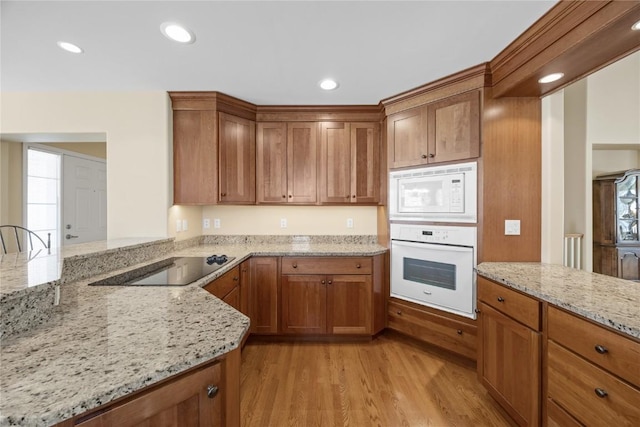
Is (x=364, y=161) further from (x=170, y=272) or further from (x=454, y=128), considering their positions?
(x=170, y=272)

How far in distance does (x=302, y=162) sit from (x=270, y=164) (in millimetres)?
339

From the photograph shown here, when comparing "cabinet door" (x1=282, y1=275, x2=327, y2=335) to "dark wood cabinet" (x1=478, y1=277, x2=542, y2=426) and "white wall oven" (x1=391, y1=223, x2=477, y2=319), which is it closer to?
"white wall oven" (x1=391, y1=223, x2=477, y2=319)

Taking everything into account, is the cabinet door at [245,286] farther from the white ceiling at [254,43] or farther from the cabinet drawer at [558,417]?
the cabinet drawer at [558,417]

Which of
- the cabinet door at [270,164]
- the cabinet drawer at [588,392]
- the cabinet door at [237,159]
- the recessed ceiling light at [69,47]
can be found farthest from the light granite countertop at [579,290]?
the recessed ceiling light at [69,47]

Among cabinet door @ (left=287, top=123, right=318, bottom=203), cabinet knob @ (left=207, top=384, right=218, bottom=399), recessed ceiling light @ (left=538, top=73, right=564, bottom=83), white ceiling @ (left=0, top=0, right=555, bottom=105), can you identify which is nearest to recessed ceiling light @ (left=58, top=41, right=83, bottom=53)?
white ceiling @ (left=0, top=0, right=555, bottom=105)

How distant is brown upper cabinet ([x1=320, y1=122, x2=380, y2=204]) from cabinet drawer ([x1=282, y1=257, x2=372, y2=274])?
0.66m

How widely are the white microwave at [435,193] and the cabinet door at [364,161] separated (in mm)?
A: 265

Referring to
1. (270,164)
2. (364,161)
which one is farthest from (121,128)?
(364,161)

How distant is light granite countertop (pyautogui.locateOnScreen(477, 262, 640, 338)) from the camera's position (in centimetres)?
105

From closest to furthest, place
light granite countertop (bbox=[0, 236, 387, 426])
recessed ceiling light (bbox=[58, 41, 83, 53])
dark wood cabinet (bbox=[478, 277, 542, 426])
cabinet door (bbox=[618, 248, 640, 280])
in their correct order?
light granite countertop (bbox=[0, 236, 387, 426]), dark wood cabinet (bbox=[478, 277, 542, 426]), recessed ceiling light (bbox=[58, 41, 83, 53]), cabinet door (bbox=[618, 248, 640, 280])

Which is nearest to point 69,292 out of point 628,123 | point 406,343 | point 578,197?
point 406,343

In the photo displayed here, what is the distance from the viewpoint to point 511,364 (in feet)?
5.06

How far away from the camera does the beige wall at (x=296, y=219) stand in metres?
3.12

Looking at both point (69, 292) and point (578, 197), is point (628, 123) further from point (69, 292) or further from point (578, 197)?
point (69, 292)
